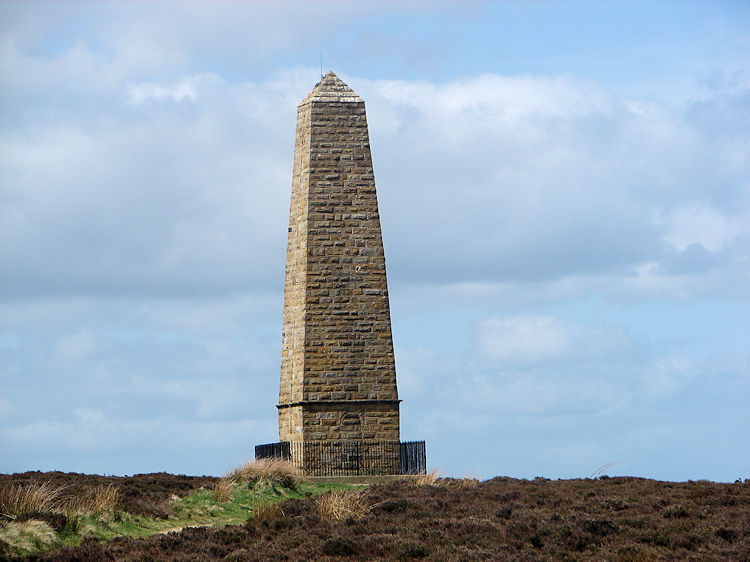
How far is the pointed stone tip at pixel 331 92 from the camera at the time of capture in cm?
3116

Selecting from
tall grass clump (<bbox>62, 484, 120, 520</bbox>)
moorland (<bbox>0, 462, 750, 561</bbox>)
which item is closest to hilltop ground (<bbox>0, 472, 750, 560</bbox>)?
moorland (<bbox>0, 462, 750, 561</bbox>)

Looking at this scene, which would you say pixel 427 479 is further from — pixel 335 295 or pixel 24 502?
pixel 24 502

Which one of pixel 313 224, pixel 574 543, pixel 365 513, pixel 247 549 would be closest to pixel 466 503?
pixel 365 513

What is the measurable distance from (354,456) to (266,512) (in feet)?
24.9

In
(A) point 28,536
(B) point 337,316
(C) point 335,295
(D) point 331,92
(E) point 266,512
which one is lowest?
(A) point 28,536

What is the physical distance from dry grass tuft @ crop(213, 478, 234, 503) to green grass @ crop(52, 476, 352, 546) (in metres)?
0.09

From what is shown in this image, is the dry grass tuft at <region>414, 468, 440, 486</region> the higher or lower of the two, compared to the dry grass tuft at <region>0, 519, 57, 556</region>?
higher

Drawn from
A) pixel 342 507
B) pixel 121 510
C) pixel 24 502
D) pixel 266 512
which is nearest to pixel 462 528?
pixel 342 507

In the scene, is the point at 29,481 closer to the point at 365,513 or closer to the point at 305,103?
the point at 365,513

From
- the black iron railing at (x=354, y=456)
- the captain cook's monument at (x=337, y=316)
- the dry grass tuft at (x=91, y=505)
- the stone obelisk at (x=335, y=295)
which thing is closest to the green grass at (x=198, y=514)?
the dry grass tuft at (x=91, y=505)

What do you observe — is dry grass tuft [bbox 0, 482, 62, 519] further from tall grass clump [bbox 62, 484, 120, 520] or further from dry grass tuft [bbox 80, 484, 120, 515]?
dry grass tuft [bbox 80, 484, 120, 515]

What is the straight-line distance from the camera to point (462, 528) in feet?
67.3

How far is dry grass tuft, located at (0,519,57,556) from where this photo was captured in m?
18.0

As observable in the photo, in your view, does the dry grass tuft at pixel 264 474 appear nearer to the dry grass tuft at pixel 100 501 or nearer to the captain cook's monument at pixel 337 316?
the captain cook's monument at pixel 337 316
